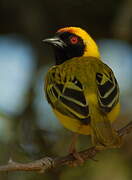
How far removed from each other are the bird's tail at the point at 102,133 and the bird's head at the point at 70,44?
63.1 inches

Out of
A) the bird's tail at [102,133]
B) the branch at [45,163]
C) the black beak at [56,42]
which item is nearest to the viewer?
the branch at [45,163]

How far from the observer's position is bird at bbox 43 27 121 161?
562 cm

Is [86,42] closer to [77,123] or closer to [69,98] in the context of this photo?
[69,98]

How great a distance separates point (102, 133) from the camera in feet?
18.3

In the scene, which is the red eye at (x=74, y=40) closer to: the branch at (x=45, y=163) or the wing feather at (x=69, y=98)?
the wing feather at (x=69, y=98)

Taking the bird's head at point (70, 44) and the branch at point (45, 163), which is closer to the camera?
the branch at point (45, 163)

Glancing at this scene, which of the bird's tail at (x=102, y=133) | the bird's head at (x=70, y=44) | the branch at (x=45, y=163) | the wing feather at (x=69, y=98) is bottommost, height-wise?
the branch at (x=45, y=163)

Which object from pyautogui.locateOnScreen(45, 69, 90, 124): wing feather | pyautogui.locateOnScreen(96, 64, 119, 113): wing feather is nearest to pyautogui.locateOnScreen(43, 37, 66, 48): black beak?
pyautogui.locateOnScreen(45, 69, 90, 124): wing feather

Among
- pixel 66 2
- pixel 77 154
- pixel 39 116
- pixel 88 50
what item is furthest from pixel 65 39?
pixel 66 2

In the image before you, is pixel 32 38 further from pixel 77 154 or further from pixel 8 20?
pixel 77 154

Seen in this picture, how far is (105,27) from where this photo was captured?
9.81 metres

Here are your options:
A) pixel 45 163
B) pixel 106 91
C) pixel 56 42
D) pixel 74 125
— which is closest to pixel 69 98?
pixel 74 125

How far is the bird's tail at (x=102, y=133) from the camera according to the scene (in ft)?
18.0

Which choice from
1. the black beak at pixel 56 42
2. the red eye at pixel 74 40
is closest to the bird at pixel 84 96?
the black beak at pixel 56 42
